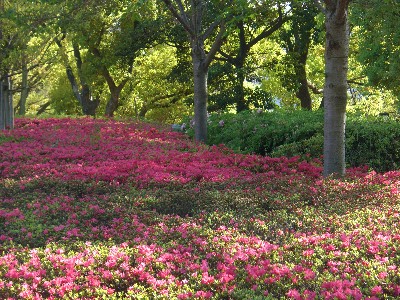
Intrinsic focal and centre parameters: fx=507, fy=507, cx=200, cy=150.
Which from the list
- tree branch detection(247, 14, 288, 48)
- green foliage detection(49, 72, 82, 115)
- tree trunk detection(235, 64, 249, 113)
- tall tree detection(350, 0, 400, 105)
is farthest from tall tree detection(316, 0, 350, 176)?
green foliage detection(49, 72, 82, 115)

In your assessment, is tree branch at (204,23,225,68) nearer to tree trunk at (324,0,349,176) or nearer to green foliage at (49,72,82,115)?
tree trunk at (324,0,349,176)

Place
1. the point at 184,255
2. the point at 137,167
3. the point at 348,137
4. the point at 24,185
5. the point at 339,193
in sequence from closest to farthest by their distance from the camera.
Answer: the point at 184,255 < the point at 339,193 < the point at 24,185 < the point at 137,167 < the point at 348,137

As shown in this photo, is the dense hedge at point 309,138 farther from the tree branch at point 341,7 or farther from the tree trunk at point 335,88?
the tree branch at point 341,7

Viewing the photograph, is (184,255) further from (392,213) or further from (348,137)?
(348,137)

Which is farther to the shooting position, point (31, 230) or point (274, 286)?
point (31, 230)

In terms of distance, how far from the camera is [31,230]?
5961 millimetres

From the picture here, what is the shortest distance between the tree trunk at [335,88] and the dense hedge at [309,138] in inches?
82.9

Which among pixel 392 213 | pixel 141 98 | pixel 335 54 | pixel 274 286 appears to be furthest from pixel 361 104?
pixel 274 286

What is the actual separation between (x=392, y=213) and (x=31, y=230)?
4314 mm

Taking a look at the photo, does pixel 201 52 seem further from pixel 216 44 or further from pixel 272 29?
pixel 272 29

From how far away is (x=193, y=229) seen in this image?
225 inches

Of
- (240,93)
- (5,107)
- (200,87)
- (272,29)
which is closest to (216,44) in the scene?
(200,87)

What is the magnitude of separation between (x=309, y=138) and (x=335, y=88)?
338 centimetres

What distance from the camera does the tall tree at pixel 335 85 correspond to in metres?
8.46
